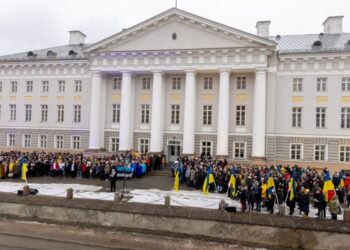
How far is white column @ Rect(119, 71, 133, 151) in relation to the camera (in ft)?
117

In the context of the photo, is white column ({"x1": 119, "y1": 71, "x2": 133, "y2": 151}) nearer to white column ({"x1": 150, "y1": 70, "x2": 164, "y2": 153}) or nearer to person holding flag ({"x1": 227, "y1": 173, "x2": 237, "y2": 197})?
white column ({"x1": 150, "y1": 70, "x2": 164, "y2": 153})

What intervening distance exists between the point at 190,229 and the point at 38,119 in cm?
3409

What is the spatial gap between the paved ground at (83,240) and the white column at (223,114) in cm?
2115

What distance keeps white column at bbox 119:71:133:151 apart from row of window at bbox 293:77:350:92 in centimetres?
1866

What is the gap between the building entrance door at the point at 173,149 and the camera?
118 feet

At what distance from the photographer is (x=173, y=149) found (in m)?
36.2

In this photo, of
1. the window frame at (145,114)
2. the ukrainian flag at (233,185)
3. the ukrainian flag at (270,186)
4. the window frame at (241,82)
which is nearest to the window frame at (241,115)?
the window frame at (241,82)

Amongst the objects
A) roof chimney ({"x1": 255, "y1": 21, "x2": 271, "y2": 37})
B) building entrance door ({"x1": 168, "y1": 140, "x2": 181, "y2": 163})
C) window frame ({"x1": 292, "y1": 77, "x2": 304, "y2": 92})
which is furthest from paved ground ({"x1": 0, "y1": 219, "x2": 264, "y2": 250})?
roof chimney ({"x1": 255, "y1": 21, "x2": 271, "y2": 37})

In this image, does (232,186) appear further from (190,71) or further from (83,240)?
(190,71)

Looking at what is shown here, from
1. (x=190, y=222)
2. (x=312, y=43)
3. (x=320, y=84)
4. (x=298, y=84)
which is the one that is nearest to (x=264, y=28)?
(x=312, y=43)

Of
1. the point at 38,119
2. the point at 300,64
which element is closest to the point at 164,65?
the point at 300,64

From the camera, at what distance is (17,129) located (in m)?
41.5

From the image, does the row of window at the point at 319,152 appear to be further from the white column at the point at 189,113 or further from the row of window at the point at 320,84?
the white column at the point at 189,113

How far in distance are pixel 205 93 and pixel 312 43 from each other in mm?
13868
